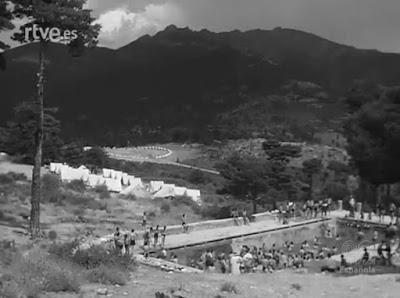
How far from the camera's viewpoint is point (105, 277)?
9695 mm

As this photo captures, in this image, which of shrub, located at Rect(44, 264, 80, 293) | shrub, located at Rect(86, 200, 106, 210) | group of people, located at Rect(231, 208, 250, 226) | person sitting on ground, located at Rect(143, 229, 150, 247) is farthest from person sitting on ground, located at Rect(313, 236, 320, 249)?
shrub, located at Rect(44, 264, 80, 293)

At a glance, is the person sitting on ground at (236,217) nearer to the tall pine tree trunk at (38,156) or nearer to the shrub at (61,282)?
the tall pine tree trunk at (38,156)

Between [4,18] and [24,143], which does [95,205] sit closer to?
[4,18]

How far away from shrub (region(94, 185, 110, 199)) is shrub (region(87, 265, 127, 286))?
2059 cm

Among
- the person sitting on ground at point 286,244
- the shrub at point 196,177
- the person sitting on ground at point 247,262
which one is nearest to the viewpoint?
the person sitting on ground at point 247,262

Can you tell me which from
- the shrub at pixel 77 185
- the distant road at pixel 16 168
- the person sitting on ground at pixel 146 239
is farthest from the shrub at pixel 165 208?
the person sitting on ground at pixel 146 239

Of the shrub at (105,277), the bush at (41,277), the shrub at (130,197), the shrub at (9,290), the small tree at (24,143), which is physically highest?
the small tree at (24,143)

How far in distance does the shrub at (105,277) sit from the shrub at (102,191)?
811 inches

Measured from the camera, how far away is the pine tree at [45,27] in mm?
17641

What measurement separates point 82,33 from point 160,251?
746 cm

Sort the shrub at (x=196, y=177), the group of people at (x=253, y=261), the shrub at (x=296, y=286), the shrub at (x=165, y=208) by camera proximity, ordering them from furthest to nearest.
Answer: the shrub at (x=196, y=177), the shrub at (x=165, y=208), the group of people at (x=253, y=261), the shrub at (x=296, y=286)

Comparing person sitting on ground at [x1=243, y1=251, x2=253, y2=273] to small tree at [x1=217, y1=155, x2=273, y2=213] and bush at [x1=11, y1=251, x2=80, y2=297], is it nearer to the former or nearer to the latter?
bush at [x1=11, y1=251, x2=80, y2=297]

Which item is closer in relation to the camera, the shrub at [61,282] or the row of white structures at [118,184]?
the shrub at [61,282]

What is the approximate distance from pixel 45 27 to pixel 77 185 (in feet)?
51.4
